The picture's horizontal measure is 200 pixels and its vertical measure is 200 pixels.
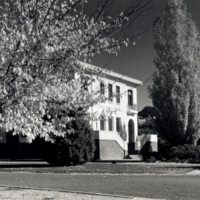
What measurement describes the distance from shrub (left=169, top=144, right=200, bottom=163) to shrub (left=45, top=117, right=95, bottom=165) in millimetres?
9133

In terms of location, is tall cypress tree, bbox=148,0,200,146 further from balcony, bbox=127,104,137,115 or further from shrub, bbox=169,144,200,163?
balcony, bbox=127,104,137,115

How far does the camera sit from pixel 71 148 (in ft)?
68.1

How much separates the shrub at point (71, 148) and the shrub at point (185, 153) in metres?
9.13

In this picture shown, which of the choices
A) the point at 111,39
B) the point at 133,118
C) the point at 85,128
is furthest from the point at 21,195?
the point at 133,118

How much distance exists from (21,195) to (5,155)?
26.8 metres

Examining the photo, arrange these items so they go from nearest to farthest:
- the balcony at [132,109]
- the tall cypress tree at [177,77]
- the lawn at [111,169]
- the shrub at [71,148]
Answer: the lawn at [111,169]
the shrub at [71,148]
the tall cypress tree at [177,77]
the balcony at [132,109]

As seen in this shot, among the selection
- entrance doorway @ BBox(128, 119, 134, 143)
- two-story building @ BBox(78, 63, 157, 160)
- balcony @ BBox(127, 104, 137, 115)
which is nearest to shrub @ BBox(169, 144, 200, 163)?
two-story building @ BBox(78, 63, 157, 160)

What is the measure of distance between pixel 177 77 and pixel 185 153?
6.60 m

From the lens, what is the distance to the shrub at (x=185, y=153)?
27464mm

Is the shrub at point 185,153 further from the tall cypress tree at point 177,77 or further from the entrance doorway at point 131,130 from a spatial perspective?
the entrance doorway at point 131,130

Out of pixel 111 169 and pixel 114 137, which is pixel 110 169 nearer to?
pixel 111 169

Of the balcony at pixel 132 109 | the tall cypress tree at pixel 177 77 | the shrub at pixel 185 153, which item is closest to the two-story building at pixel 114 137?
the balcony at pixel 132 109

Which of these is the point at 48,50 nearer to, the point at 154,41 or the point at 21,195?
the point at 21,195

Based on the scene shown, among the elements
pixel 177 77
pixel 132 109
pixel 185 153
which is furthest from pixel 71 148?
pixel 132 109
